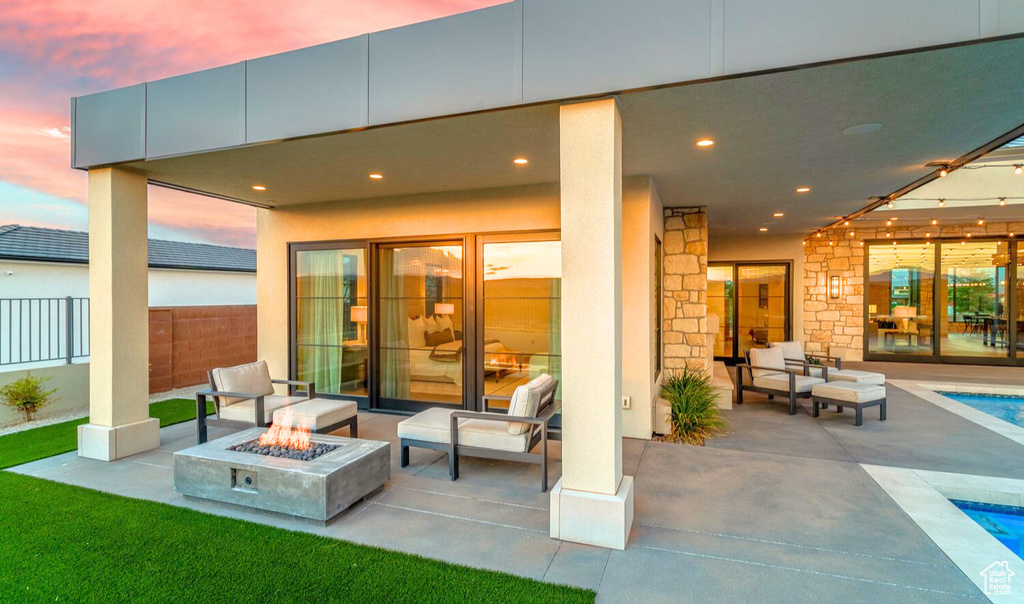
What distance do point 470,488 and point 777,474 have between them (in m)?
2.76

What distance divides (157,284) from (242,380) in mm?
9057

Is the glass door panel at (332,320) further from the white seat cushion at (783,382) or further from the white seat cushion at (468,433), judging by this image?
the white seat cushion at (783,382)

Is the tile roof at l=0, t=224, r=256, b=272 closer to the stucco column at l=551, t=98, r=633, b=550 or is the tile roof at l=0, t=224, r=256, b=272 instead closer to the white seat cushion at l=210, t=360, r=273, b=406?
the white seat cushion at l=210, t=360, r=273, b=406

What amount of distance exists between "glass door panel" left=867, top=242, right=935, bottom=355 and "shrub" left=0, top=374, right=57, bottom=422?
51.9 ft

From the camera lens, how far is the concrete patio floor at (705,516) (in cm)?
256

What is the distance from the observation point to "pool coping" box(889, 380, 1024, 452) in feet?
18.0

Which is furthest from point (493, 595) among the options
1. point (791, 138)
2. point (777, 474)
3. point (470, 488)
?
point (791, 138)

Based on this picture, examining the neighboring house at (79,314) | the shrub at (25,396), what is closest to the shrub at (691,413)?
the neighboring house at (79,314)

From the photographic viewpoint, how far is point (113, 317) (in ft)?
14.9

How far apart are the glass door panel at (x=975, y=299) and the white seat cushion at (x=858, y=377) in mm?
6543

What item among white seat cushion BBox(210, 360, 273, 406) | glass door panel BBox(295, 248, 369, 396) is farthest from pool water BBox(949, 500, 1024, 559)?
glass door panel BBox(295, 248, 369, 396)

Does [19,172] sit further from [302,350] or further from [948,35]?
[948,35]

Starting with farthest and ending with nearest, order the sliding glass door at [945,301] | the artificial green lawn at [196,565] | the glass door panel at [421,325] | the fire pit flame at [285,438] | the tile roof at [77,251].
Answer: the sliding glass door at [945,301], the tile roof at [77,251], the glass door panel at [421,325], the fire pit flame at [285,438], the artificial green lawn at [196,565]

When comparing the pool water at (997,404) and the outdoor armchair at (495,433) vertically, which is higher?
the outdoor armchair at (495,433)
